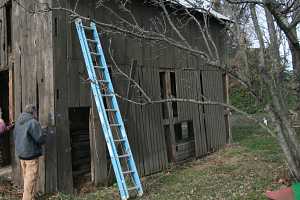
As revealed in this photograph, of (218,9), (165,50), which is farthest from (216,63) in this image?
(165,50)

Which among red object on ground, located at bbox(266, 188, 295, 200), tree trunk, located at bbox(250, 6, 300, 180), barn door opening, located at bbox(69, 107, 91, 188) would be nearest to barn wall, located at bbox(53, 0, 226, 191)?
barn door opening, located at bbox(69, 107, 91, 188)

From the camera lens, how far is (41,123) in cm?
948

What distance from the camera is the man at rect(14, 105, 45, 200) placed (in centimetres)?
859

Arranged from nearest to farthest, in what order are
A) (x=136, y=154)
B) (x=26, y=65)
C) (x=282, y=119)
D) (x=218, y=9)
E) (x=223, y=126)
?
(x=282, y=119), (x=218, y=9), (x=26, y=65), (x=136, y=154), (x=223, y=126)

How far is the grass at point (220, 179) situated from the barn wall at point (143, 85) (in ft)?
2.17

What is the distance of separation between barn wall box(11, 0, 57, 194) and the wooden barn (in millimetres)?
21

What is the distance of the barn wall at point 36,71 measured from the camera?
30.2ft

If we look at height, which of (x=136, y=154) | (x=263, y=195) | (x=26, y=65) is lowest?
(x=263, y=195)

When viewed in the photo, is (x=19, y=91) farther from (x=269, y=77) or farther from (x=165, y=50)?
(x=269, y=77)

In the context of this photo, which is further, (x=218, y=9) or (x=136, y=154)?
(x=136, y=154)

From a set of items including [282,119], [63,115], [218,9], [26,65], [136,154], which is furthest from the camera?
[136,154]

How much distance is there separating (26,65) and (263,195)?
603 centimetres

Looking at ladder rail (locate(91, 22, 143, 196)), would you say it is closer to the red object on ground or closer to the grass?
the grass

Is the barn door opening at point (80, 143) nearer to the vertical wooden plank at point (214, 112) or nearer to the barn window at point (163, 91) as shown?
the barn window at point (163, 91)
